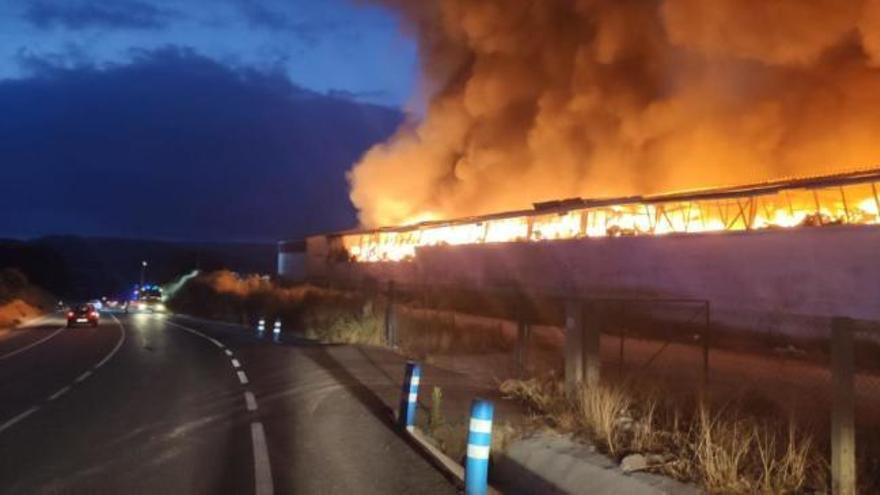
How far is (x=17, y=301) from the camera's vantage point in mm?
58781

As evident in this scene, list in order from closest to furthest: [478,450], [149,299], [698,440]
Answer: [478,450]
[698,440]
[149,299]

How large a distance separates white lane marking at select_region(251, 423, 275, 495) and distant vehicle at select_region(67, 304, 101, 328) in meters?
33.9

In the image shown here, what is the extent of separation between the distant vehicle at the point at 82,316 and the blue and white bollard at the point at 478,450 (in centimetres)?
3781

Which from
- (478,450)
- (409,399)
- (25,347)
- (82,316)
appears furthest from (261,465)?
(82,316)

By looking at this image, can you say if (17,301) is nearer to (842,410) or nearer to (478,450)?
(478,450)

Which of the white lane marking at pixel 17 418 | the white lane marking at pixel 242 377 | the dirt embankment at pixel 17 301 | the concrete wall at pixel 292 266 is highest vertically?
the concrete wall at pixel 292 266

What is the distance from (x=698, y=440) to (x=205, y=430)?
19.0 feet

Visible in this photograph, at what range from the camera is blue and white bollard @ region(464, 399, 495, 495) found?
24.2ft

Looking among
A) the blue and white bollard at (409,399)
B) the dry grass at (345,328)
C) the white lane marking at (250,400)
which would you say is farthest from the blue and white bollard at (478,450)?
the dry grass at (345,328)

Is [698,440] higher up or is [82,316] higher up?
[82,316]

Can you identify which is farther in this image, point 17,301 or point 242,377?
point 17,301

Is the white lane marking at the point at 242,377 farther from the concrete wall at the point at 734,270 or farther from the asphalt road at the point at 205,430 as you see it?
the concrete wall at the point at 734,270

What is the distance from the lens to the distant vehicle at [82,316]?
41.5 metres

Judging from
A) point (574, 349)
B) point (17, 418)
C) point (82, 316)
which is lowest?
point (17, 418)
